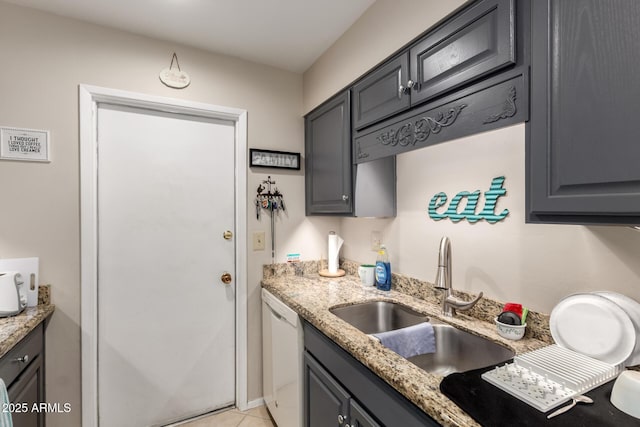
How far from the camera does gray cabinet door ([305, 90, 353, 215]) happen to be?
1.75 meters

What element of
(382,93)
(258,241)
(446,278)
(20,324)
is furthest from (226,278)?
(382,93)

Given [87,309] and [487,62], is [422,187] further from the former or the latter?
[87,309]

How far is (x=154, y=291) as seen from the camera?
6.24ft

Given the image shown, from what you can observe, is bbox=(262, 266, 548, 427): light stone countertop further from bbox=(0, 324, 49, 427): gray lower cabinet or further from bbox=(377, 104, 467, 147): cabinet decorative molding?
bbox=(0, 324, 49, 427): gray lower cabinet

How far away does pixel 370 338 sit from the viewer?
115 centimetres

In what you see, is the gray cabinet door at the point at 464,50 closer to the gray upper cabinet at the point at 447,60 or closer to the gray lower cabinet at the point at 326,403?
the gray upper cabinet at the point at 447,60

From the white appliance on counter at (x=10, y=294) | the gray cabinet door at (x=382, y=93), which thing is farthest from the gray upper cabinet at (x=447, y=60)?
the white appliance on counter at (x=10, y=294)

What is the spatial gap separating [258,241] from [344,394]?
1207mm

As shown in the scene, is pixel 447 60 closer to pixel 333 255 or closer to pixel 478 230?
pixel 478 230

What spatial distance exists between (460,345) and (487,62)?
106cm

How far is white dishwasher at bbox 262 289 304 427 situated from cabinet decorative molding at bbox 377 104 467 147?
0.99 meters

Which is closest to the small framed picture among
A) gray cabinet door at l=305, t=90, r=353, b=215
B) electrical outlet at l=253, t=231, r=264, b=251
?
gray cabinet door at l=305, t=90, r=353, b=215

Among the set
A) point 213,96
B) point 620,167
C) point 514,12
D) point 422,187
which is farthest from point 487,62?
point 213,96

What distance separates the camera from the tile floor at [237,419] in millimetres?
1959
